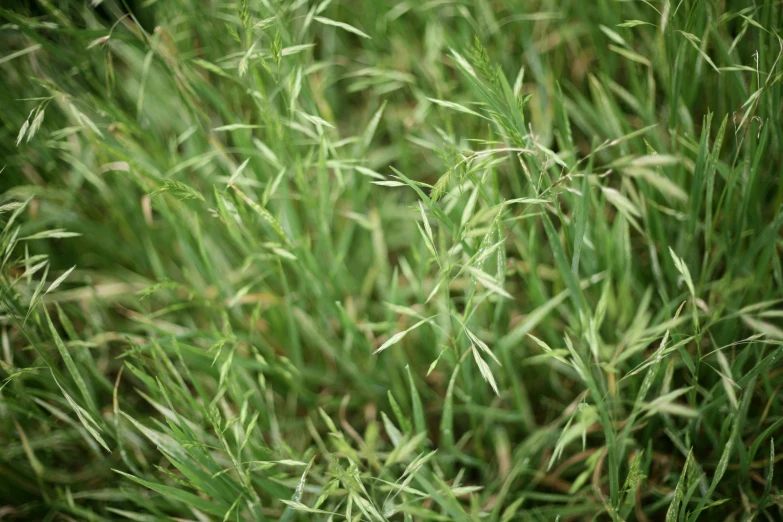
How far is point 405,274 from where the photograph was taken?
106cm

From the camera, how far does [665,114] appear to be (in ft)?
3.52

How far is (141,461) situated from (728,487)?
899 mm

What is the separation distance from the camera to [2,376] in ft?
3.22

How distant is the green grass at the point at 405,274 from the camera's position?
76cm

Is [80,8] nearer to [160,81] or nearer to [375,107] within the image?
[160,81]

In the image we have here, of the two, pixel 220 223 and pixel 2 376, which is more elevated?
pixel 220 223

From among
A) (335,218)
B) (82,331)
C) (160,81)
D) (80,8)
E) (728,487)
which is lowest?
A: (728,487)

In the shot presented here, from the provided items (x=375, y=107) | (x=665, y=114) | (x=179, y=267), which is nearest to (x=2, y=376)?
(x=179, y=267)

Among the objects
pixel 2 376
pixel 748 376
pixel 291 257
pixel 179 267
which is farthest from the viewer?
pixel 179 267

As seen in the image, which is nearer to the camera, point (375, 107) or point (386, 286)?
point (386, 286)

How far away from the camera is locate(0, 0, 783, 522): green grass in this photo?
2.49 ft

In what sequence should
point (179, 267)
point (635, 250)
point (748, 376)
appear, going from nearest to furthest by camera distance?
point (748, 376), point (635, 250), point (179, 267)

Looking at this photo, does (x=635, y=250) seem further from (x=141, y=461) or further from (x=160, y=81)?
(x=160, y=81)

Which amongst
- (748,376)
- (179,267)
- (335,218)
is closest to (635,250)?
(748,376)
